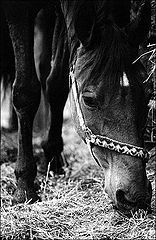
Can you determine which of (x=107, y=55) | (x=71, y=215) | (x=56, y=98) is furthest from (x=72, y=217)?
(x=56, y=98)

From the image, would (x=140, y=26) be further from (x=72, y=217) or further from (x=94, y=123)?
(x=72, y=217)

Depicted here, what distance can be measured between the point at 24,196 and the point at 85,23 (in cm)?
119

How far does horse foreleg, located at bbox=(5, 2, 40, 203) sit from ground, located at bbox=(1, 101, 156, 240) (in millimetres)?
147

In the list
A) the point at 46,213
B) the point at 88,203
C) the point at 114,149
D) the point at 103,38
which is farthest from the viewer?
the point at 88,203

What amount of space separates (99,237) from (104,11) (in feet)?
3.85

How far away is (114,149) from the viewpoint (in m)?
2.31


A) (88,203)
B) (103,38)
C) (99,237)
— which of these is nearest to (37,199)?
(88,203)

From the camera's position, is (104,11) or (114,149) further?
(104,11)

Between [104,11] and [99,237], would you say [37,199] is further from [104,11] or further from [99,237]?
[104,11]

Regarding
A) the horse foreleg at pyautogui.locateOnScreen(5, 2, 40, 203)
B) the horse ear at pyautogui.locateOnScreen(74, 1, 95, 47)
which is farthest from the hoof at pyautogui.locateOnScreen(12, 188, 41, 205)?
the horse ear at pyautogui.locateOnScreen(74, 1, 95, 47)

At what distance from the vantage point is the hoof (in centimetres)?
302

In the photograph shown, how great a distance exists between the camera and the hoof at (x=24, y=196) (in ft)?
9.91

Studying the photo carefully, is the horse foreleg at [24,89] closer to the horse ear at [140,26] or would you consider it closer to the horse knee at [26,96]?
the horse knee at [26,96]

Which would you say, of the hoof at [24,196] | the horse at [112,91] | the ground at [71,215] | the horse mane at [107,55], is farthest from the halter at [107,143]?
the hoof at [24,196]
